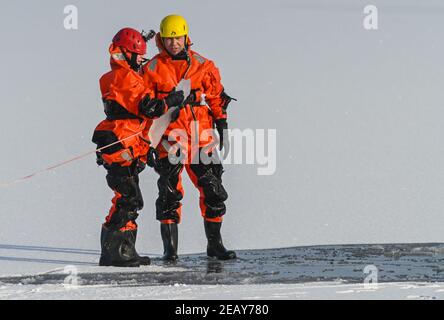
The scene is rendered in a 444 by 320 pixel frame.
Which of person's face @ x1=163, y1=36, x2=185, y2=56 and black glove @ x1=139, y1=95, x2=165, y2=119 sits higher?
person's face @ x1=163, y1=36, x2=185, y2=56

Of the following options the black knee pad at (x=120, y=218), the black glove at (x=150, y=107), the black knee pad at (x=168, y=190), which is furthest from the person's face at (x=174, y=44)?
the black knee pad at (x=120, y=218)

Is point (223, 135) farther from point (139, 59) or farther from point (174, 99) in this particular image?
point (139, 59)

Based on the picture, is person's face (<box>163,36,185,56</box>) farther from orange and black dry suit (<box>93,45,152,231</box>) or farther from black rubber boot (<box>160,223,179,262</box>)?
black rubber boot (<box>160,223,179,262</box>)

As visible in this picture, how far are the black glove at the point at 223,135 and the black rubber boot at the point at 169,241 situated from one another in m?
0.78

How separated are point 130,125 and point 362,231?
2.91 metres

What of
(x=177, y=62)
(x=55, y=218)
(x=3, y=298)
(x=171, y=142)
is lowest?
(x=3, y=298)

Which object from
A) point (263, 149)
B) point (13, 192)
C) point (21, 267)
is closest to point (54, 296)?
point (21, 267)

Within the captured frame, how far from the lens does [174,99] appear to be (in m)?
7.49

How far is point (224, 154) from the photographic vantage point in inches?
321

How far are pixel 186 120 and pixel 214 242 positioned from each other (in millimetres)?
1099

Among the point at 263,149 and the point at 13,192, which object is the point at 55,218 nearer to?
the point at 13,192

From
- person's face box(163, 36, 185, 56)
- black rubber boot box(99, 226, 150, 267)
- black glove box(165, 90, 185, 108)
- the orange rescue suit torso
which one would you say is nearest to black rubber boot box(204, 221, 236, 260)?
black rubber boot box(99, 226, 150, 267)

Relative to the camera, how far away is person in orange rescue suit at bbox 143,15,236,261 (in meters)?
7.77

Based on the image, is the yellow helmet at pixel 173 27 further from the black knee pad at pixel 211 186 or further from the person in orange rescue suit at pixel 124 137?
the black knee pad at pixel 211 186
